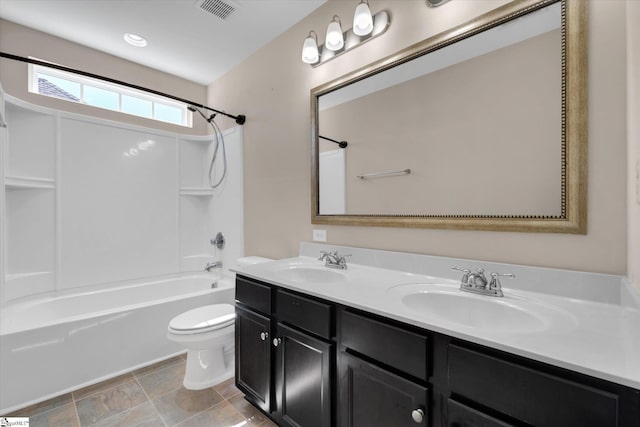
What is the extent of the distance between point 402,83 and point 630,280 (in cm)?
131

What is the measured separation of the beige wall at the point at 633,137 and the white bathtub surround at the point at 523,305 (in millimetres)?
109

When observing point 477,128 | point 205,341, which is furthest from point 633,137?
point 205,341

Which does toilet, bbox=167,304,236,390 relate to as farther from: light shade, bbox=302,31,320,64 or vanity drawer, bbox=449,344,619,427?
light shade, bbox=302,31,320,64

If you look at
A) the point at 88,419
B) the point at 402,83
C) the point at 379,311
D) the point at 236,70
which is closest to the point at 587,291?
the point at 379,311

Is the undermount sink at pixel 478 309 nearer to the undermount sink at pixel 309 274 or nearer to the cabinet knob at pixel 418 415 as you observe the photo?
the cabinet knob at pixel 418 415

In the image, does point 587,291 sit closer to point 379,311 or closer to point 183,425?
point 379,311

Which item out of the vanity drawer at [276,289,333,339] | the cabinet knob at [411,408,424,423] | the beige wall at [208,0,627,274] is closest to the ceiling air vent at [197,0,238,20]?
the beige wall at [208,0,627,274]

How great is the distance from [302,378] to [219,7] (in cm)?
252

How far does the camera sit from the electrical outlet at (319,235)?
202cm

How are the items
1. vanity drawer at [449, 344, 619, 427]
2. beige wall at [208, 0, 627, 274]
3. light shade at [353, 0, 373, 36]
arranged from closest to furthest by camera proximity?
vanity drawer at [449, 344, 619, 427]
beige wall at [208, 0, 627, 274]
light shade at [353, 0, 373, 36]

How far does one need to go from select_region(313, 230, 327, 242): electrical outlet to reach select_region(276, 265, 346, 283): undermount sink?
0.31 metres

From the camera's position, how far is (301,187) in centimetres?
219

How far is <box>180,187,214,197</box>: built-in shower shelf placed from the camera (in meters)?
3.28

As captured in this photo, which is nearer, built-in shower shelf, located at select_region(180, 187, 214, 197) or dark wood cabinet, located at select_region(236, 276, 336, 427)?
dark wood cabinet, located at select_region(236, 276, 336, 427)
